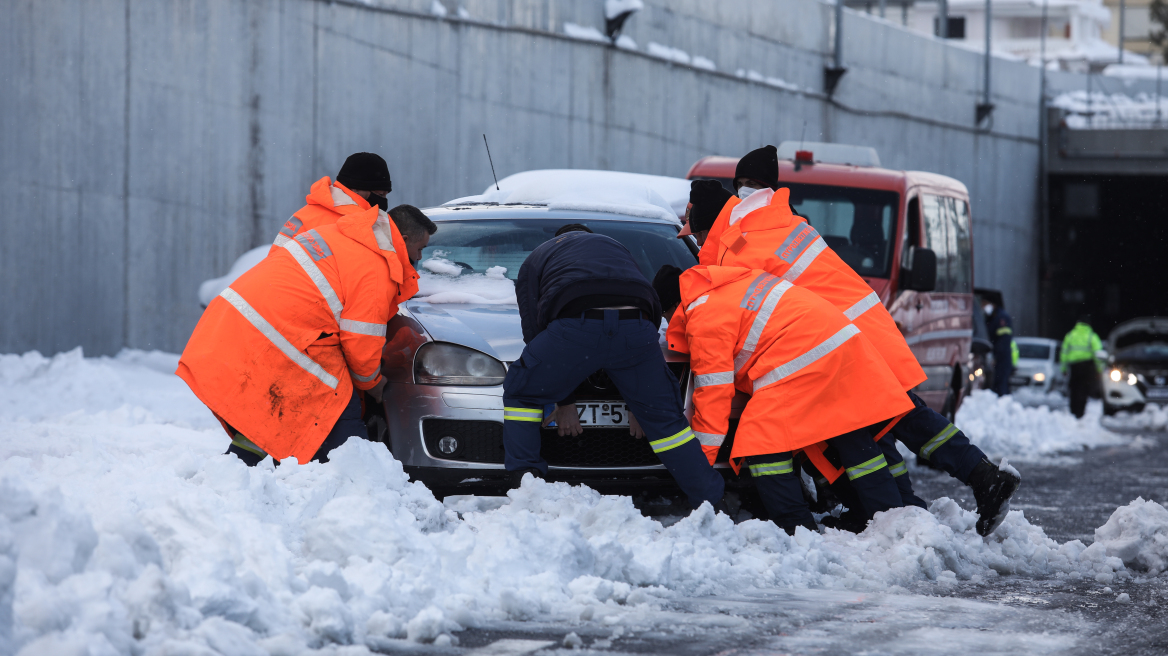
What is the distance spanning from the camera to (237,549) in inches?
163

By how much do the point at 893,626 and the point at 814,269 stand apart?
94.9 inches

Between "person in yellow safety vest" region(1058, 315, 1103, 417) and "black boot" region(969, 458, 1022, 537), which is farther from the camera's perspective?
"person in yellow safety vest" region(1058, 315, 1103, 417)

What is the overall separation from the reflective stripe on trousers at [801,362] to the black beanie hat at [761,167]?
38.0 inches

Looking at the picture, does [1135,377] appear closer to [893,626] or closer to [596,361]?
[596,361]

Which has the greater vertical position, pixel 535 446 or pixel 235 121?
pixel 235 121

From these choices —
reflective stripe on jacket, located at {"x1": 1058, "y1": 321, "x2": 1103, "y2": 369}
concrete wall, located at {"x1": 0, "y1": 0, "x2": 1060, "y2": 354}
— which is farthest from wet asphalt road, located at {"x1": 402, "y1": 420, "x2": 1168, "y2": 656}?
reflective stripe on jacket, located at {"x1": 1058, "y1": 321, "x2": 1103, "y2": 369}

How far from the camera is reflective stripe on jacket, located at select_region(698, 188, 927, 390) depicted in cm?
624

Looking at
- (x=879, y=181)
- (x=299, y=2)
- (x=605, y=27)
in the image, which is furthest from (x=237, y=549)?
(x=605, y=27)

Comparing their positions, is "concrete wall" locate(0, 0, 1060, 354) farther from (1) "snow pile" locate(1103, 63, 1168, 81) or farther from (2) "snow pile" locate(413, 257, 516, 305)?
(1) "snow pile" locate(1103, 63, 1168, 81)

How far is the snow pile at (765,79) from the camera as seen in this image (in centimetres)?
2502

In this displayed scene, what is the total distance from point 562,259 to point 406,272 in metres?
0.69

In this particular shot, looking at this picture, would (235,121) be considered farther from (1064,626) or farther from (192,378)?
(1064,626)

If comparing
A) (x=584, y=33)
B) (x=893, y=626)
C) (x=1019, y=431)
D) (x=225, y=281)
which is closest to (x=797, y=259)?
(x=893, y=626)

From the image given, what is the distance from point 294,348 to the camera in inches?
222
